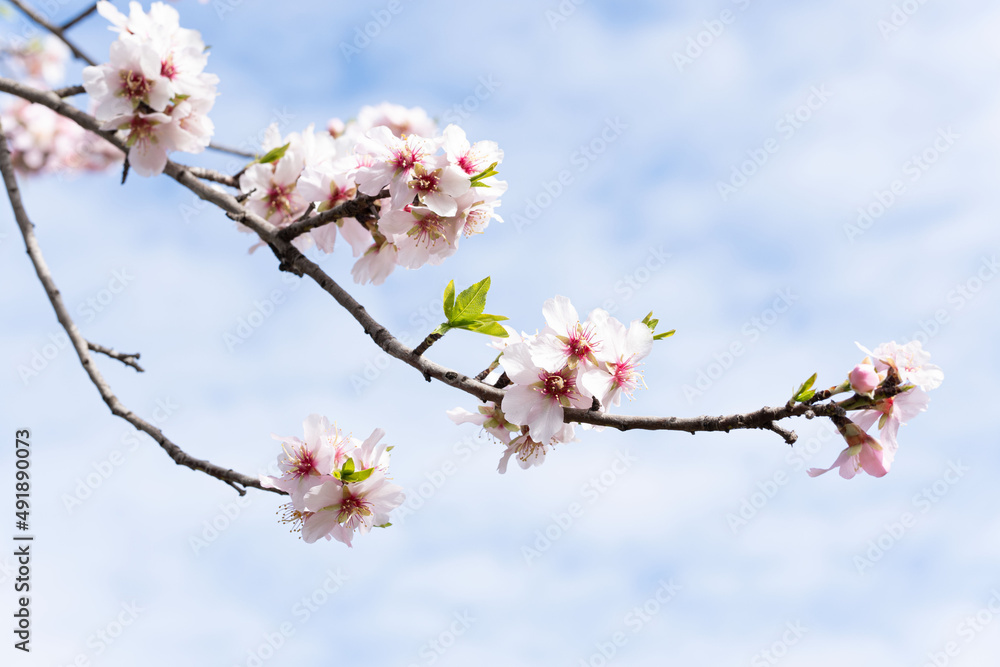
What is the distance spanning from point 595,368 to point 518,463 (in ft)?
1.48

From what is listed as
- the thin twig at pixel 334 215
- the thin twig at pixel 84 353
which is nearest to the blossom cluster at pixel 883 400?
the thin twig at pixel 334 215

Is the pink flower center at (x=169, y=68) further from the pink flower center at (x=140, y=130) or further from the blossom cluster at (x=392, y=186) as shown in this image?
the blossom cluster at (x=392, y=186)

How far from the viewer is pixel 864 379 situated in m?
1.70

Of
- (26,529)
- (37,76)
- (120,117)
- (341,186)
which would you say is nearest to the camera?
(120,117)

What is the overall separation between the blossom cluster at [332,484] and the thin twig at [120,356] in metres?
1.00

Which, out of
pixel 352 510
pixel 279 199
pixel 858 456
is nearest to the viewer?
pixel 858 456

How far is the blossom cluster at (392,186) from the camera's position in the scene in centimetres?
219

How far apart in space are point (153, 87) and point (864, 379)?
89.6 inches

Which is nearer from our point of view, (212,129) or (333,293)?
(333,293)

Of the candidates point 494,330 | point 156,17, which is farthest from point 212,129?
point 494,330

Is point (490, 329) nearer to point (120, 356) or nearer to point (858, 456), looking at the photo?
point (858, 456)

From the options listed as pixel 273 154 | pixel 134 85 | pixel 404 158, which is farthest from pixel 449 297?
pixel 134 85

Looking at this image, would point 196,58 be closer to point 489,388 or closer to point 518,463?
point 489,388

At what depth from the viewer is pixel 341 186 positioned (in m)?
2.63
